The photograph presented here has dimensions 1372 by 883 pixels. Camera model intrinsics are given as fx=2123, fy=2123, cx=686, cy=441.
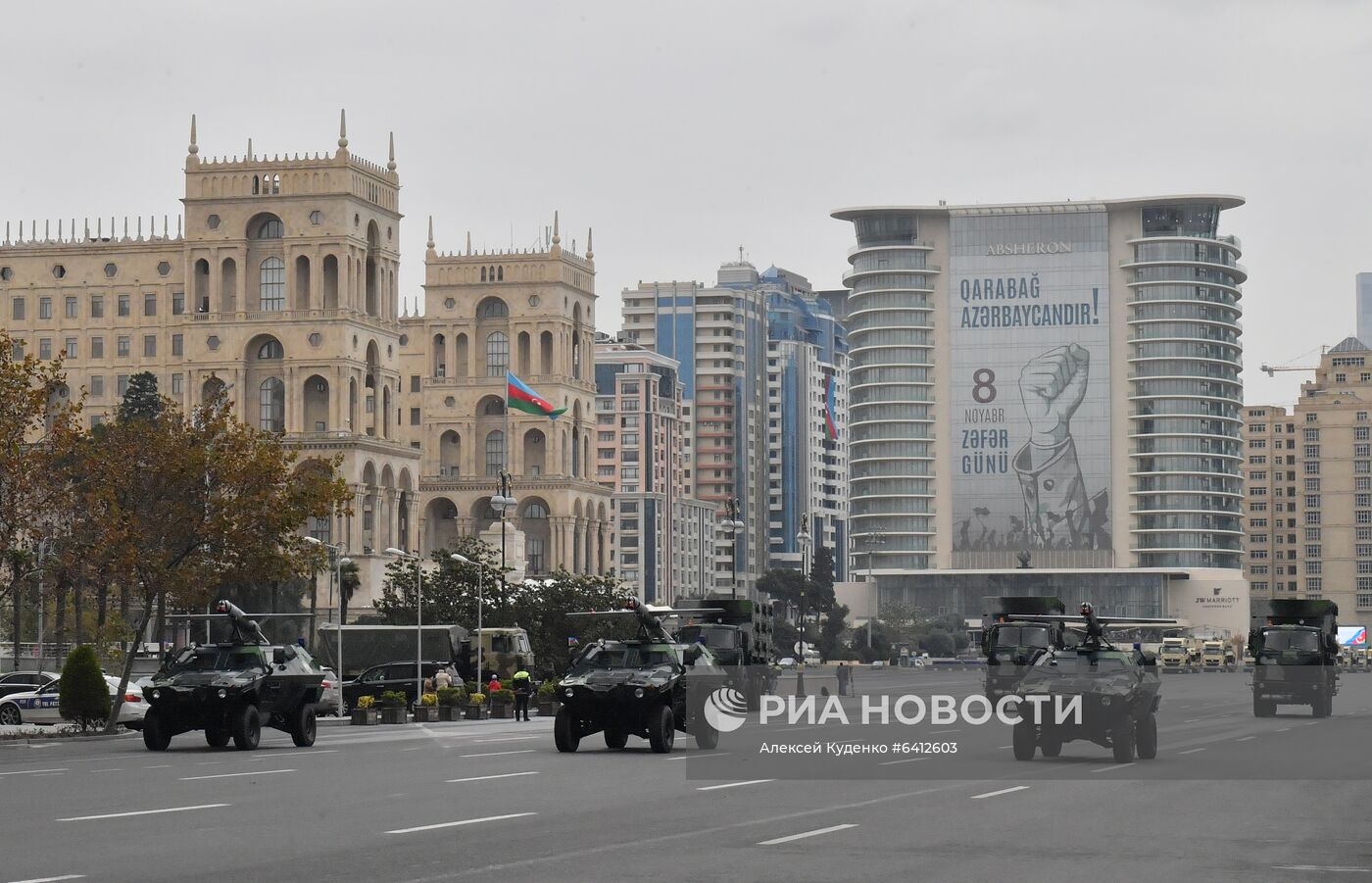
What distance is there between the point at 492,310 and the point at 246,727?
100250mm

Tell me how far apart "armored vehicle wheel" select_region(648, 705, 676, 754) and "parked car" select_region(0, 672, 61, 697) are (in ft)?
86.2

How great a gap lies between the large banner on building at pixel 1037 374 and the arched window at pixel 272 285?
9909 cm

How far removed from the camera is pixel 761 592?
167m

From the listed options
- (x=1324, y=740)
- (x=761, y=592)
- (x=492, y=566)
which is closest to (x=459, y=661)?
(x=492, y=566)

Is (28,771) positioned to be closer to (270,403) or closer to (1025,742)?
(1025,742)

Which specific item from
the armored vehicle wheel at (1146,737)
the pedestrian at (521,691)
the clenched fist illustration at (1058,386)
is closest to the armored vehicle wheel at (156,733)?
the armored vehicle wheel at (1146,737)

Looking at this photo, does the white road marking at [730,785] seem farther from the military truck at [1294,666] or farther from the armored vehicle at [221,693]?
the military truck at [1294,666]

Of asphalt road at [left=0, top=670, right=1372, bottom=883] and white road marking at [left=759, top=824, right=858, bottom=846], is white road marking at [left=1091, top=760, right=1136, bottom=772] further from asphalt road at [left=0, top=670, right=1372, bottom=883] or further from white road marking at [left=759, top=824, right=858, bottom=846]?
white road marking at [left=759, top=824, right=858, bottom=846]

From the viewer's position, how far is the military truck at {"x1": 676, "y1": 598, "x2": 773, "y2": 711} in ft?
162

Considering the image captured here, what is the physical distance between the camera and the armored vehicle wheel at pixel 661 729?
29391mm

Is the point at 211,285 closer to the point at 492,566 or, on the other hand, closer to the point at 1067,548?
the point at 492,566

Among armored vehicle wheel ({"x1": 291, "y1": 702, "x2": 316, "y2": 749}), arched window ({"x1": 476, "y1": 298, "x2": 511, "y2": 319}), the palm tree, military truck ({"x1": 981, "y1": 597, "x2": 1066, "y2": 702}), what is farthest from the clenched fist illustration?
armored vehicle wheel ({"x1": 291, "y1": 702, "x2": 316, "y2": 749})

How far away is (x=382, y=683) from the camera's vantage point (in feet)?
183

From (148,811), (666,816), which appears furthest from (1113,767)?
(148,811)
